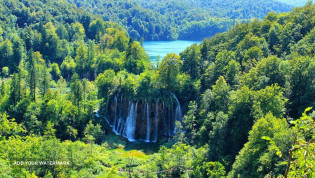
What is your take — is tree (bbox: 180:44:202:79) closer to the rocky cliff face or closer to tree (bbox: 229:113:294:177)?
the rocky cliff face

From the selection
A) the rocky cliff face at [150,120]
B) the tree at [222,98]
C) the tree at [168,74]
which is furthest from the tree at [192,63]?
the tree at [222,98]

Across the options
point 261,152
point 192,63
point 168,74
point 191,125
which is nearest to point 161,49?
point 192,63

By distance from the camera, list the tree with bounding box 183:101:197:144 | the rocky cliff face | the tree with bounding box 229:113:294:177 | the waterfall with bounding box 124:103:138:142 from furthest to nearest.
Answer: the waterfall with bounding box 124:103:138:142 → the rocky cliff face → the tree with bounding box 183:101:197:144 → the tree with bounding box 229:113:294:177

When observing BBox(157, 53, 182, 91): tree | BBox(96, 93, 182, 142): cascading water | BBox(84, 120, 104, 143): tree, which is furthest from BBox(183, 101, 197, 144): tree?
BBox(84, 120, 104, 143): tree

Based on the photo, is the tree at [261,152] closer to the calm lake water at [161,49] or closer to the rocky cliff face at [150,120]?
the rocky cliff face at [150,120]

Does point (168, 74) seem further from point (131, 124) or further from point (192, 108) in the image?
point (131, 124)
